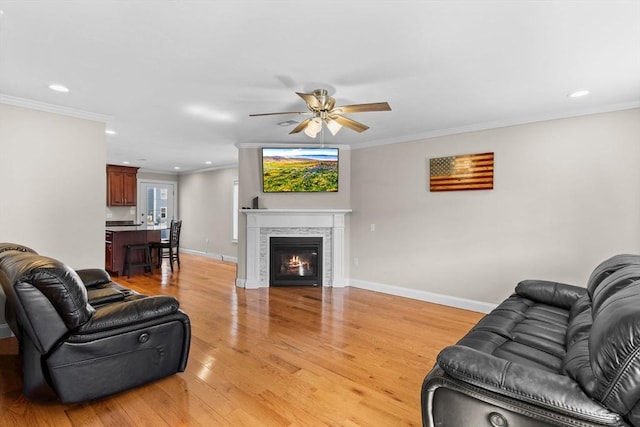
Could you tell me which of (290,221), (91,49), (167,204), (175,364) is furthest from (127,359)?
(167,204)

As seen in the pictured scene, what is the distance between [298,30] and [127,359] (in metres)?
2.48

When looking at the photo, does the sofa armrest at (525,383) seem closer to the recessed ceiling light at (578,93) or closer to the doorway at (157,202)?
the recessed ceiling light at (578,93)

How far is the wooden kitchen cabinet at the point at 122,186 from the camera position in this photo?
308 inches

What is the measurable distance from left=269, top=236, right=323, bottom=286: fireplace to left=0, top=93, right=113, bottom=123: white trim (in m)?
2.94

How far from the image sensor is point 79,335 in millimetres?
1934

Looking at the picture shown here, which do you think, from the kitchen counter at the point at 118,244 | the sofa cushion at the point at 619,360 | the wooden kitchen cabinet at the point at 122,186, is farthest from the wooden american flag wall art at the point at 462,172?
the wooden kitchen cabinet at the point at 122,186

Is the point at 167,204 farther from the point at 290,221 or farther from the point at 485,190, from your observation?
the point at 485,190

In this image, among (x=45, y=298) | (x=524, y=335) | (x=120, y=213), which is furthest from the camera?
(x=120, y=213)

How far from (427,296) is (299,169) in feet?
9.27

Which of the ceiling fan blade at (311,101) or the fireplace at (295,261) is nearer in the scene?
the ceiling fan blade at (311,101)

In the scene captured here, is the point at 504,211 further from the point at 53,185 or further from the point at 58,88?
the point at 53,185

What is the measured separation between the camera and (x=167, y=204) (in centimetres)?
940

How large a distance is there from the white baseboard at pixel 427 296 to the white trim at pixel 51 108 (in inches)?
172

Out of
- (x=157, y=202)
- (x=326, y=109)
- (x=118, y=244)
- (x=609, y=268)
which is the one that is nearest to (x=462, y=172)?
(x=609, y=268)
